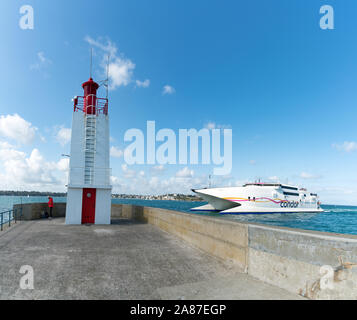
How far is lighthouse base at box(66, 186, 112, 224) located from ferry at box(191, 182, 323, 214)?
36167 millimetres

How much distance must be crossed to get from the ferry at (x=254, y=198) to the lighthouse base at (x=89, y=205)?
1424 inches

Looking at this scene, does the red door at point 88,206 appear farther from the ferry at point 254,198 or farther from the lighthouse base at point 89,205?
the ferry at point 254,198

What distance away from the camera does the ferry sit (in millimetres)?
45312

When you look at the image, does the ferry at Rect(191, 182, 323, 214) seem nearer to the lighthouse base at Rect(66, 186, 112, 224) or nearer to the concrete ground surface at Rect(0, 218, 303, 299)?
the lighthouse base at Rect(66, 186, 112, 224)

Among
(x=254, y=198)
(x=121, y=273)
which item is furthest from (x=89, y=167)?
(x=254, y=198)

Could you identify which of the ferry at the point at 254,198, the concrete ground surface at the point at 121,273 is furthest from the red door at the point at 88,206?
the ferry at the point at 254,198

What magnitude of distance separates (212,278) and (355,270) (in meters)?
2.60

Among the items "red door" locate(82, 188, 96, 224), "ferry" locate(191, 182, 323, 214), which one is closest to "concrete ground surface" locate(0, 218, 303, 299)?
"red door" locate(82, 188, 96, 224)

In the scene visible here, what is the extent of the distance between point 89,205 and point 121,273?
8949mm

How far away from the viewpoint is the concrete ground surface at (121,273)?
155 inches

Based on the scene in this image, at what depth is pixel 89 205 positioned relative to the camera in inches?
512

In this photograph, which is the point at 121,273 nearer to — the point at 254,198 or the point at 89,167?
the point at 89,167
